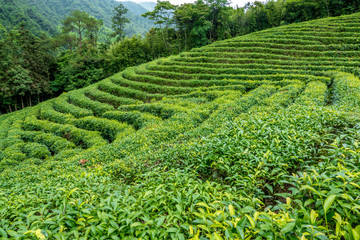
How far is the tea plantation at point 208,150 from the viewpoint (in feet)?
6.31

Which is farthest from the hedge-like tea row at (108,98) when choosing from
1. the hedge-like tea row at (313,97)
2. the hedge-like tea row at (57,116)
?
the hedge-like tea row at (313,97)

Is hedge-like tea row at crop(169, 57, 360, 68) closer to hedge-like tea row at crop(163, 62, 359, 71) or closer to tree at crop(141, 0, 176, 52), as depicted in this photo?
hedge-like tea row at crop(163, 62, 359, 71)

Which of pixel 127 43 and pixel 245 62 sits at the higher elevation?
pixel 127 43

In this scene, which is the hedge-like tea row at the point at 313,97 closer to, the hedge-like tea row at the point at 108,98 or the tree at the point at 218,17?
the hedge-like tea row at the point at 108,98

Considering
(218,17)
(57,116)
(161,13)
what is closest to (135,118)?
(57,116)

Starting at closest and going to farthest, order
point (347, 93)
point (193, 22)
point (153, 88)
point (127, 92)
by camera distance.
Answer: point (347, 93) < point (153, 88) < point (127, 92) < point (193, 22)

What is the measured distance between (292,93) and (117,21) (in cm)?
5024

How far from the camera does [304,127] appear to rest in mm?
4102

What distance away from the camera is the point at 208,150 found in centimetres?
388

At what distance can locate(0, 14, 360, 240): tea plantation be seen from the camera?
192 centimetres

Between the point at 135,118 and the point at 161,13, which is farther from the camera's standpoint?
the point at 161,13

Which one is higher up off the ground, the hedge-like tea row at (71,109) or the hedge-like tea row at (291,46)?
the hedge-like tea row at (291,46)

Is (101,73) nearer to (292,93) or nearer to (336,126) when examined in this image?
(292,93)

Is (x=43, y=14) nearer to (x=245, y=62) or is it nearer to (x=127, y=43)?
(x=127, y=43)
